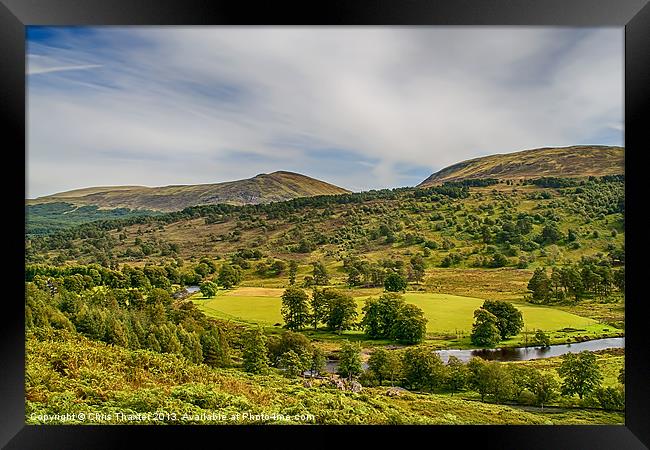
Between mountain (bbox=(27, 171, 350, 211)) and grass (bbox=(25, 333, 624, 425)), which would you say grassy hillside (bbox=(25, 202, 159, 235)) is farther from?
grass (bbox=(25, 333, 624, 425))

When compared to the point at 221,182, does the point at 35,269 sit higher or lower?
lower

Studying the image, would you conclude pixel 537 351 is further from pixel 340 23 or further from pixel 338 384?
pixel 340 23

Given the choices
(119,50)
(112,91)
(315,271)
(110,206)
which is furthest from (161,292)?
(119,50)

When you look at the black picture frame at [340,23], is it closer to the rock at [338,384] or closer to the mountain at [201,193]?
the rock at [338,384]

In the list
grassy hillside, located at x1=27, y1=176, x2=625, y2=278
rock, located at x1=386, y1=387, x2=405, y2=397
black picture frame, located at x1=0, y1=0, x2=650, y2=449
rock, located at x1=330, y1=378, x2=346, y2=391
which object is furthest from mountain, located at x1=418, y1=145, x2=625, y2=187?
rock, located at x1=330, y1=378, x2=346, y2=391

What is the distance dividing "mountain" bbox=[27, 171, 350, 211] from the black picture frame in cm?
46

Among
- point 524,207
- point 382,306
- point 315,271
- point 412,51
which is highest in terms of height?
point 412,51

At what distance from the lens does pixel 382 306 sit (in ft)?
9.58

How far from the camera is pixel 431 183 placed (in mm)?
2992

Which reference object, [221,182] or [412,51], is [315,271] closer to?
[221,182]

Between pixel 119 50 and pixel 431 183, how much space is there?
225 centimetres

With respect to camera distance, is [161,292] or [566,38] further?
[161,292]

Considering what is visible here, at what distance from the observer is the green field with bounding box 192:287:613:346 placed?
2885 mm

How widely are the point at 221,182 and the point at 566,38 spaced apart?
2.43 metres
